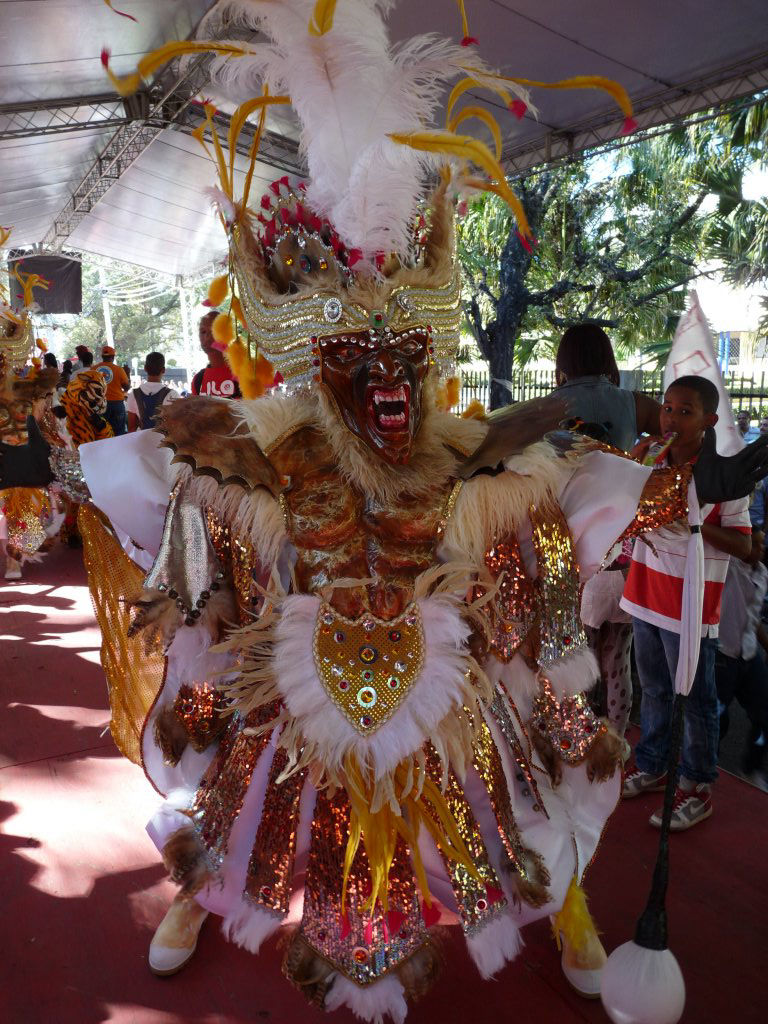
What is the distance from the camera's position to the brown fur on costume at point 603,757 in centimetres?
188

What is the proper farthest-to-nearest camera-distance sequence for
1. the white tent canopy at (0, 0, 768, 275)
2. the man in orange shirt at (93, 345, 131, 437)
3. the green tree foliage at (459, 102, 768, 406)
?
1. the green tree foliage at (459, 102, 768, 406)
2. the man in orange shirt at (93, 345, 131, 437)
3. the white tent canopy at (0, 0, 768, 275)

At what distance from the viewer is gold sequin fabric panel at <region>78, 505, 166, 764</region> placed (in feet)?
6.94

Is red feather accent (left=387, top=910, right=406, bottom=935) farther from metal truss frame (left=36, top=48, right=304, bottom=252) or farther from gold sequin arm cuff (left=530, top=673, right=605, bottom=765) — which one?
metal truss frame (left=36, top=48, right=304, bottom=252)

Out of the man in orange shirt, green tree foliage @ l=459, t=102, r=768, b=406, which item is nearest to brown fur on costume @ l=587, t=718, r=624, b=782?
the man in orange shirt

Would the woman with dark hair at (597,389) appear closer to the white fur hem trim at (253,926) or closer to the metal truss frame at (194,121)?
the metal truss frame at (194,121)

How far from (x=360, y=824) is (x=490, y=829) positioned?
37 cm

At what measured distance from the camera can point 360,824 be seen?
165 cm

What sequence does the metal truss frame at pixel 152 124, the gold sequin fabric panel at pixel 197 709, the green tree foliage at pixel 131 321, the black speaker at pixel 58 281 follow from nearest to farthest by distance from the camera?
the gold sequin fabric panel at pixel 197 709
the metal truss frame at pixel 152 124
the black speaker at pixel 58 281
the green tree foliage at pixel 131 321

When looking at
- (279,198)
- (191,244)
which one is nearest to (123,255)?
(191,244)

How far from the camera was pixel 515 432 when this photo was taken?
1.88 meters

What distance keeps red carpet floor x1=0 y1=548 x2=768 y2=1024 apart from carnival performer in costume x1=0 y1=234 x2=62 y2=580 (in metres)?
2.93

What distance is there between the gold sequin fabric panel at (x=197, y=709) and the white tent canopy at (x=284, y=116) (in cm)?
171

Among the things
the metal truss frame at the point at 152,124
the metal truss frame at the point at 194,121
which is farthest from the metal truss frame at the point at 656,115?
the metal truss frame at the point at 152,124

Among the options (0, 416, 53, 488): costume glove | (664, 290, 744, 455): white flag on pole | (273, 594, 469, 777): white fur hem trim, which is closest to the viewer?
(273, 594, 469, 777): white fur hem trim
